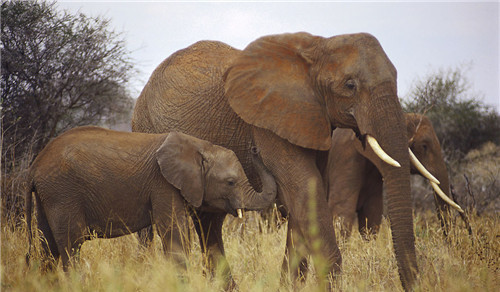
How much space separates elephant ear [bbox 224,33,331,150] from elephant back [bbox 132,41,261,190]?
0.36 m

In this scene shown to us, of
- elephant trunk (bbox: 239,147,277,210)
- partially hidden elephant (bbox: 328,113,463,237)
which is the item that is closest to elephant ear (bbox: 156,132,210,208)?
elephant trunk (bbox: 239,147,277,210)

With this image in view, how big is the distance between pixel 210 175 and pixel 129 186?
2.27ft

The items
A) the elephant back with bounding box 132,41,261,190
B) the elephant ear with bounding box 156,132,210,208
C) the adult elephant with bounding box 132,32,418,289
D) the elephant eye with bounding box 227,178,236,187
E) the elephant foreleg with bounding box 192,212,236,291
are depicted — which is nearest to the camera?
the adult elephant with bounding box 132,32,418,289

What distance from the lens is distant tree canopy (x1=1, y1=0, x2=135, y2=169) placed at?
9688mm

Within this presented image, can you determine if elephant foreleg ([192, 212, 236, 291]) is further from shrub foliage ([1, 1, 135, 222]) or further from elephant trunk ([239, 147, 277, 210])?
shrub foliage ([1, 1, 135, 222])

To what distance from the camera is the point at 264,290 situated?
527 centimetres

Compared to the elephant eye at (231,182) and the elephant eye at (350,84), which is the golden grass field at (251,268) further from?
the elephant eye at (350,84)

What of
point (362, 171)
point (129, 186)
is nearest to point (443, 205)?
point (362, 171)

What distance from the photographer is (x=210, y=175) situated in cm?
562

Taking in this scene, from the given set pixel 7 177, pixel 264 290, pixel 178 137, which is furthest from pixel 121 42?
pixel 264 290

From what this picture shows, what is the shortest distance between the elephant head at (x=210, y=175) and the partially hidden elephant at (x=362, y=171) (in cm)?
305

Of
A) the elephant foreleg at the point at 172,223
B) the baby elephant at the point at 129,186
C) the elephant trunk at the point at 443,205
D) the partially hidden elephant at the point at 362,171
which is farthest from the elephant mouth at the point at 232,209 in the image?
the partially hidden elephant at the point at 362,171

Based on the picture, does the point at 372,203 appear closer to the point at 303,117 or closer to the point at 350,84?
the point at 303,117

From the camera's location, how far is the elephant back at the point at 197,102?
5.99 meters
